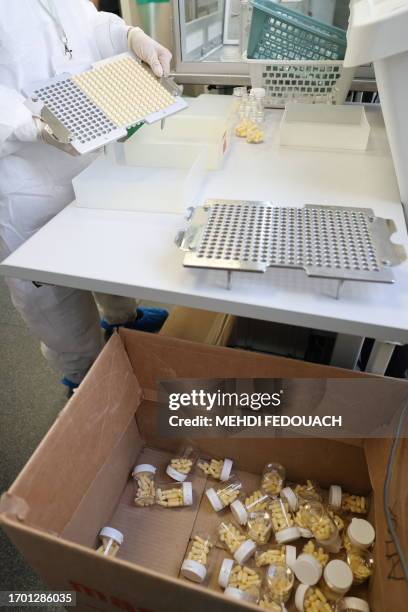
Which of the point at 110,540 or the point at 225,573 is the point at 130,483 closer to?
the point at 110,540

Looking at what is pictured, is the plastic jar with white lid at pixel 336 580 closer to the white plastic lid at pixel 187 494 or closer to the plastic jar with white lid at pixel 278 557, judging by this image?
the plastic jar with white lid at pixel 278 557

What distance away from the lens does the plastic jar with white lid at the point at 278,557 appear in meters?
0.87

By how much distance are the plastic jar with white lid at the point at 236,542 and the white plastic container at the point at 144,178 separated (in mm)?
727

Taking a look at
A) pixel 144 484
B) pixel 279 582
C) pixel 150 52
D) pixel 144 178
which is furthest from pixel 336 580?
pixel 150 52

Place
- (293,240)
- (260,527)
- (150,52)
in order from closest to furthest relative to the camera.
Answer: (293,240) → (260,527) → (150,52)

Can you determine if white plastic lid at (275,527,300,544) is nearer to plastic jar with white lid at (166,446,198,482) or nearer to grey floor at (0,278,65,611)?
plastic jar with white lid at (166,446,198,482)

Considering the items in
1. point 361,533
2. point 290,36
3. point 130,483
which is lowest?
point 130,483

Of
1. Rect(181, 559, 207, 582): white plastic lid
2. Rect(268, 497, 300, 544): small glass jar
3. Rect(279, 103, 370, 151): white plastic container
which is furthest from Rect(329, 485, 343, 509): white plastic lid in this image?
Rect(279, 103, 370, 151): white plastic container

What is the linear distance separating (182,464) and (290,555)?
323 mm

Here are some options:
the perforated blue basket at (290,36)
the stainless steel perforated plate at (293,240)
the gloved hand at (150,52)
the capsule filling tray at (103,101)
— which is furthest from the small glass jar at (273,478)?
the perforated blue basket at (290,36)

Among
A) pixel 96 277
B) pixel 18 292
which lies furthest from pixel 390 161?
pixel 18 292

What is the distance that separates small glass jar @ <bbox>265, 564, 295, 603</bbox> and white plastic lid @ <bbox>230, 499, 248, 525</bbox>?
11 cm

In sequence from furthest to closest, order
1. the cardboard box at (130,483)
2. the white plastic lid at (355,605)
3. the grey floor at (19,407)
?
the grey floor at (19,407), the white plastic lid at (355,605), the cardboard box at (130,483)

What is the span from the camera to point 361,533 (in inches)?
33.4
